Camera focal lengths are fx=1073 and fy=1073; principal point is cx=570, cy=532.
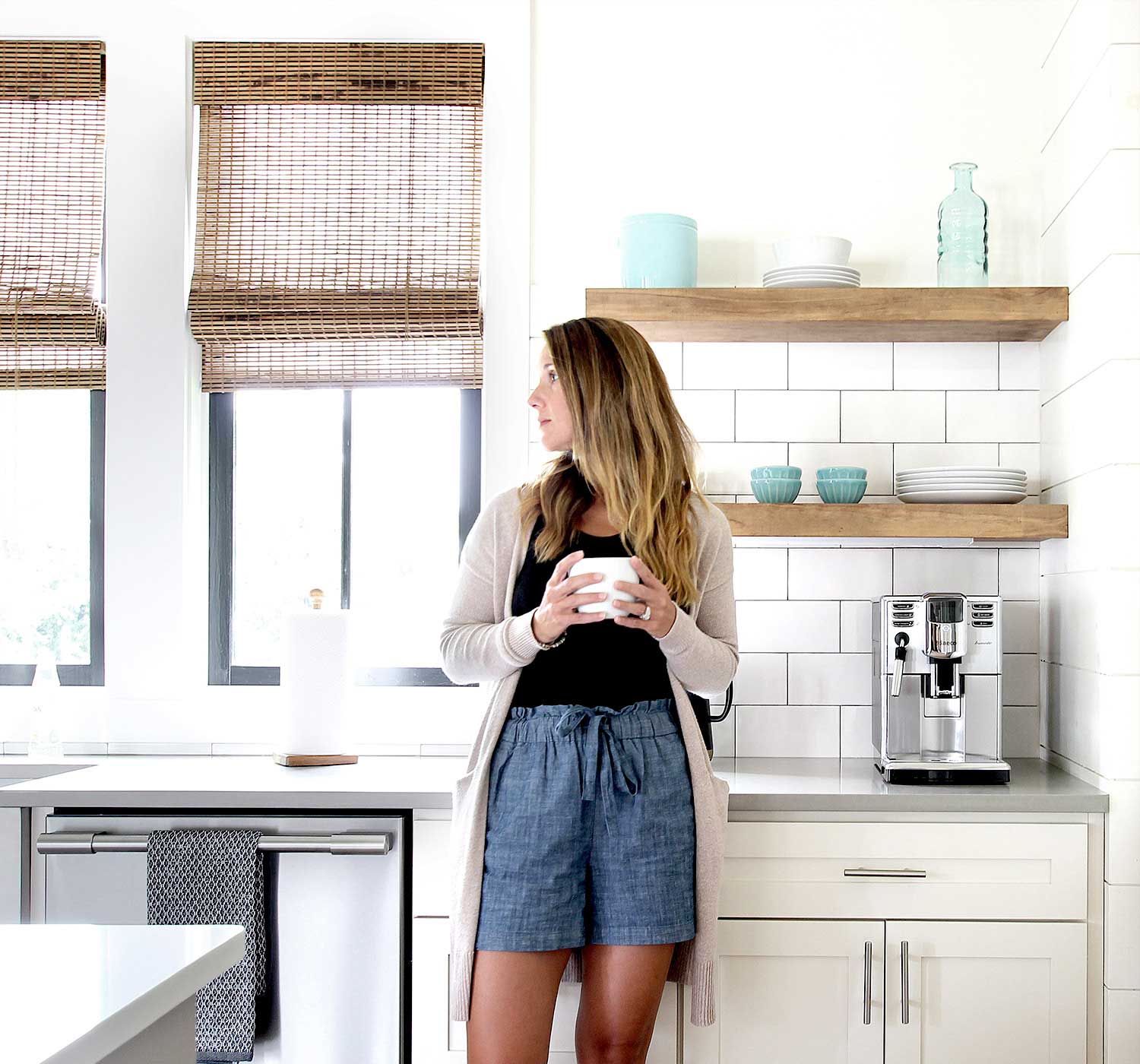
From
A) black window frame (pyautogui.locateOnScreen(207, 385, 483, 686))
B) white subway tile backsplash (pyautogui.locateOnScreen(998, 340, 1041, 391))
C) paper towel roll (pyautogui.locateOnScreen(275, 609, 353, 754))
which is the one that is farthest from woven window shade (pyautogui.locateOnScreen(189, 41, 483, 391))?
white subway tile backsplash (pyautogui.locateOnScreen(998, 340, 1041, 391))

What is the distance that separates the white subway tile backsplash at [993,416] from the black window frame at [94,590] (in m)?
2.06

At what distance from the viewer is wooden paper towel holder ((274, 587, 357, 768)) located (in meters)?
2.32

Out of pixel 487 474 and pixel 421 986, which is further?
pixel 487 474

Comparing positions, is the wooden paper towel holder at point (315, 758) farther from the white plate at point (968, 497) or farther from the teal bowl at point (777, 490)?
the white plate at point (968, 497)

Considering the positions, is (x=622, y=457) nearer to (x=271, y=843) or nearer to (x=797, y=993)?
(x=271, y=843)

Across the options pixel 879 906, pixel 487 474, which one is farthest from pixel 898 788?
pixel 487 474

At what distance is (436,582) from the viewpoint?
2.68 m

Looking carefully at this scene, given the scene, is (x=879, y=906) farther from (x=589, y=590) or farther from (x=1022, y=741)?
(x=589, y=590)

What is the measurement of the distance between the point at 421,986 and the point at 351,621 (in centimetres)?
77

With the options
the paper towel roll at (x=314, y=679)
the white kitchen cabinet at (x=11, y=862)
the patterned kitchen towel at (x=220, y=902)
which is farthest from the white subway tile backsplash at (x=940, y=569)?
the white kitchen cabinet at (x=11, y=862)

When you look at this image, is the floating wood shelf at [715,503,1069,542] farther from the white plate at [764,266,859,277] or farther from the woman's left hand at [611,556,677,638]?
the woman's left hand at [611,556,677,638]

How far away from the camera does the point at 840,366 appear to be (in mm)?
2500

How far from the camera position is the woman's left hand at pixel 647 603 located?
59.2 inches

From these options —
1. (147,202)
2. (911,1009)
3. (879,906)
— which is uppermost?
(147,202)
